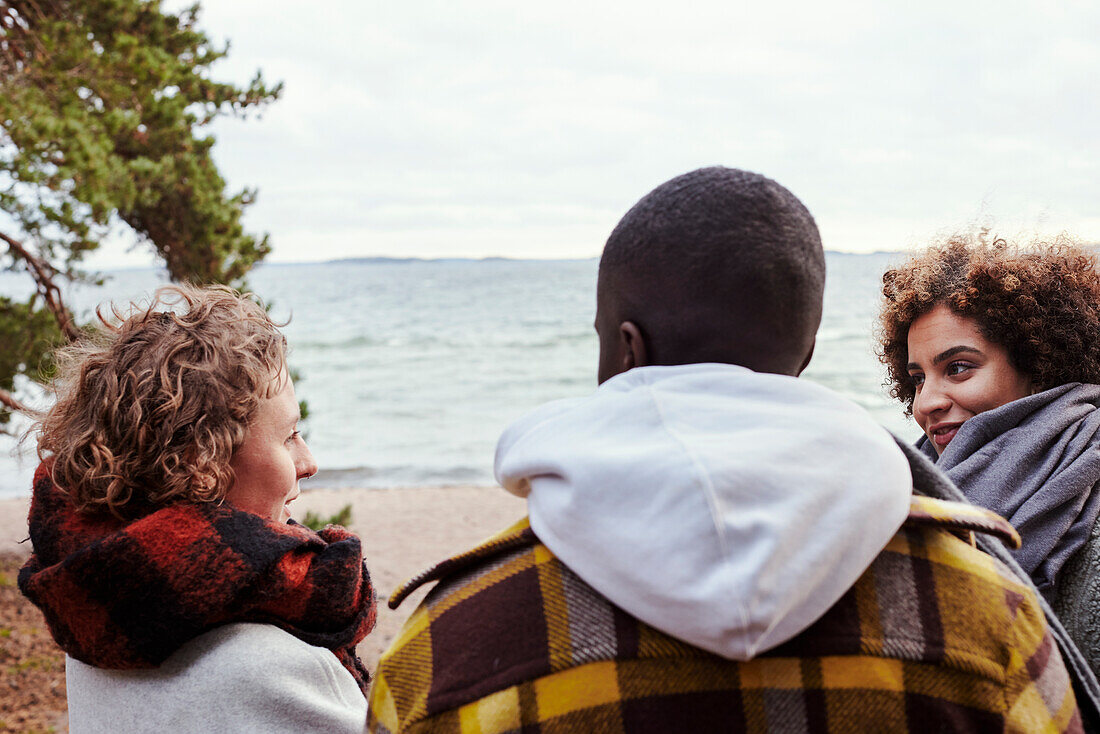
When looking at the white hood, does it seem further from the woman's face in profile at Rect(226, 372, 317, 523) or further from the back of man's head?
the woman's face in profile at Rect(226, 372, 317, 523)

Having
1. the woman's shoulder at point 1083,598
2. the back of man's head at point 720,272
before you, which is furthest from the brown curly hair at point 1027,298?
the back of man's head at point 720,272

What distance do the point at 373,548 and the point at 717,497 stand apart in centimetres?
938

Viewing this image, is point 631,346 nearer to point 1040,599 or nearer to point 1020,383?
point 1040,599

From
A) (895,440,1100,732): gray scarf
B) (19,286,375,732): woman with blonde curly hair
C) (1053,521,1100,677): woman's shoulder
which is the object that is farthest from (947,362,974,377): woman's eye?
(19,286,375,732): woman with blonde curly hair

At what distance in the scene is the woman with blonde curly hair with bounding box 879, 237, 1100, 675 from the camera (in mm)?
1628

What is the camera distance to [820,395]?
2.94 feet

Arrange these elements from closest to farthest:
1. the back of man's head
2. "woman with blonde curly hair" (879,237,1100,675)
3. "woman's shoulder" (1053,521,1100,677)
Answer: the back of man's head
"woman's shoulder" (1053,521,1100,677)
"woman with blonde curly hair" (879,237,1100,675)

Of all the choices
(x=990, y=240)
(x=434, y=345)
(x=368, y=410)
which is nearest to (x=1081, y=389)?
(x=990, y=240)

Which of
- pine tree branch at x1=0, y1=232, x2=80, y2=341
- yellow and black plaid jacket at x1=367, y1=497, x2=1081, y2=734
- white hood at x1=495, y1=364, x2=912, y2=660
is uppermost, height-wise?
white hood at x1=495, y1=364, x2=912, y2=660

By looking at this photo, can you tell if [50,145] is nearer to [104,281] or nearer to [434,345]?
[104,281]

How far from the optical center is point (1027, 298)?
183 centimetres

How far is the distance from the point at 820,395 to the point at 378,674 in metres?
0.60

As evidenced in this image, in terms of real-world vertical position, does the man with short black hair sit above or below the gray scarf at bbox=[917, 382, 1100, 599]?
above

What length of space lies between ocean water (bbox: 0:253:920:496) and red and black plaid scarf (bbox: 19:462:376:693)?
400 mm
